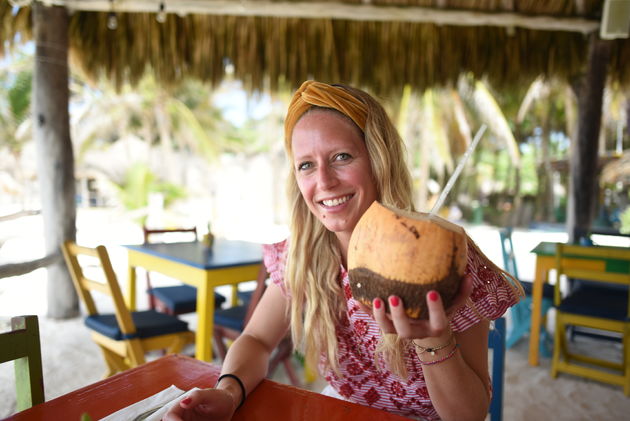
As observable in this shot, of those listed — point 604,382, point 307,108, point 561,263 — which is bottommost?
point 604,382

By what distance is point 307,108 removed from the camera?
1.14 meters

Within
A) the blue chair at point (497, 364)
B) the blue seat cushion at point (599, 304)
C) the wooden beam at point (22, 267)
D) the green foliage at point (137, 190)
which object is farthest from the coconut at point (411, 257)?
the green foliage at point (137, 190)

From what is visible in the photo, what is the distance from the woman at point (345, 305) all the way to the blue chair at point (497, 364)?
173 mm

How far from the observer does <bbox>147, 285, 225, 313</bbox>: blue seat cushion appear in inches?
114

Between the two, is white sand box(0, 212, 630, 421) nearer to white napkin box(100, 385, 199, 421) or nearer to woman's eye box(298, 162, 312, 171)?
woman's eye box(298, 162, 312, 171)

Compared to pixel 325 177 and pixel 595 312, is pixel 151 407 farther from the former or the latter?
pixel 595 312

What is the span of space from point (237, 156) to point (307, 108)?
21.3 m

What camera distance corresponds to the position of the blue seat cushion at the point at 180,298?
290 cm

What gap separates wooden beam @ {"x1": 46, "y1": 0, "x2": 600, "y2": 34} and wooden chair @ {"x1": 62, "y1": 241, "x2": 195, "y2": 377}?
8.88 ft

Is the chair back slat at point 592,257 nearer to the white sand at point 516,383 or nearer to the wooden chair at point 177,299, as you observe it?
the white sand at point 516,383

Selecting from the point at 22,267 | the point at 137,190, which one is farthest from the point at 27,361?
the point at 137,190

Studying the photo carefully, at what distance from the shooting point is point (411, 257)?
63 cm

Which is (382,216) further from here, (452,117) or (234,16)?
(452,117)

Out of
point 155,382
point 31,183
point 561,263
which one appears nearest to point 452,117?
point 561,263
